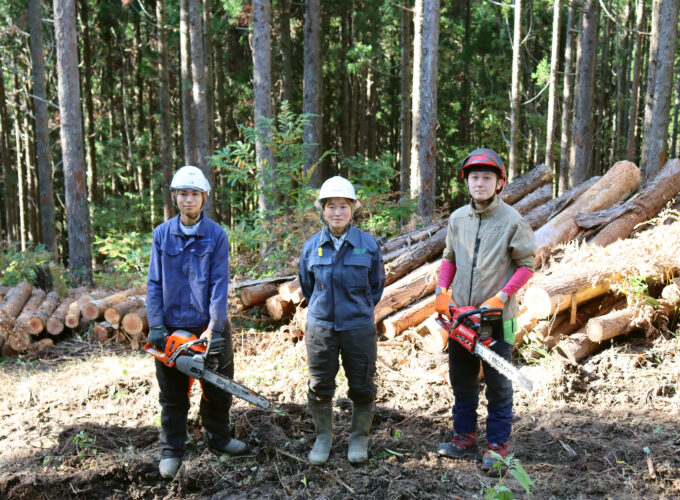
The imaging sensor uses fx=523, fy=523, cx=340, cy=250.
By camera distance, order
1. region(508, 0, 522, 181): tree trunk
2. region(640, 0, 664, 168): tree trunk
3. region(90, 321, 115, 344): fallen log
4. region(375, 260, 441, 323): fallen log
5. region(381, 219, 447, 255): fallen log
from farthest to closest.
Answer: region(508, 0, 522, 181): tree trunk < region(640, 0, 664, 168): tree trunk < region(381, 219, 447, 255): fallen log < region(90, 321, 115, 344): fallen log < region(375, 260, 441, 323): fallen log

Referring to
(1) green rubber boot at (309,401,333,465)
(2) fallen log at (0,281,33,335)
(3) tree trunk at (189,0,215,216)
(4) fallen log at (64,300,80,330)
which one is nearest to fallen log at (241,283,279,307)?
(4) fallen log at (64,300,80,330)

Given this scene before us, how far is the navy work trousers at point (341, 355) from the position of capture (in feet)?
12.9

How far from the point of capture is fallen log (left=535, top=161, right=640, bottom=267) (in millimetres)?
6945

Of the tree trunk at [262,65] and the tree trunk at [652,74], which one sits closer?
the tree trunk at [262,65]

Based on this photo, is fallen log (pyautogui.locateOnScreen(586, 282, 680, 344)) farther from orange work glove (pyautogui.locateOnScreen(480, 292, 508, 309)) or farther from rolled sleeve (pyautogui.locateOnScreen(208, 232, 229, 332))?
rolled sleeve (pyautogui.locateOnScreen(208, 232, 229, 332))

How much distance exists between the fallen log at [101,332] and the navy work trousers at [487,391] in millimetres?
5358

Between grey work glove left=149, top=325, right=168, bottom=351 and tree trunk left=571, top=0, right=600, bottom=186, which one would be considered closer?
grey work glove left=149, top=325, right=168, bottom=351

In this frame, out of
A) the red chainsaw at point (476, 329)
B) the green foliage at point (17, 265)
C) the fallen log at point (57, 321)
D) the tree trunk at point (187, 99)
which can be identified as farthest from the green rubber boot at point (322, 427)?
the tree trunk at point (187, 99)

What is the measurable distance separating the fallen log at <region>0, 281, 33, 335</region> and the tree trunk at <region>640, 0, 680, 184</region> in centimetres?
1180

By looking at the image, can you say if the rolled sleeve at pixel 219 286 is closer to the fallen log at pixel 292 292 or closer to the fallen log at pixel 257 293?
the fallen log at pixel 292 292

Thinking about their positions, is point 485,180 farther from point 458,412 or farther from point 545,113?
point 545,113

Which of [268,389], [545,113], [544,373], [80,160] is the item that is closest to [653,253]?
[544,373]

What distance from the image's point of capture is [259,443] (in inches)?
173

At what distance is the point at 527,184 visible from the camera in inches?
340
